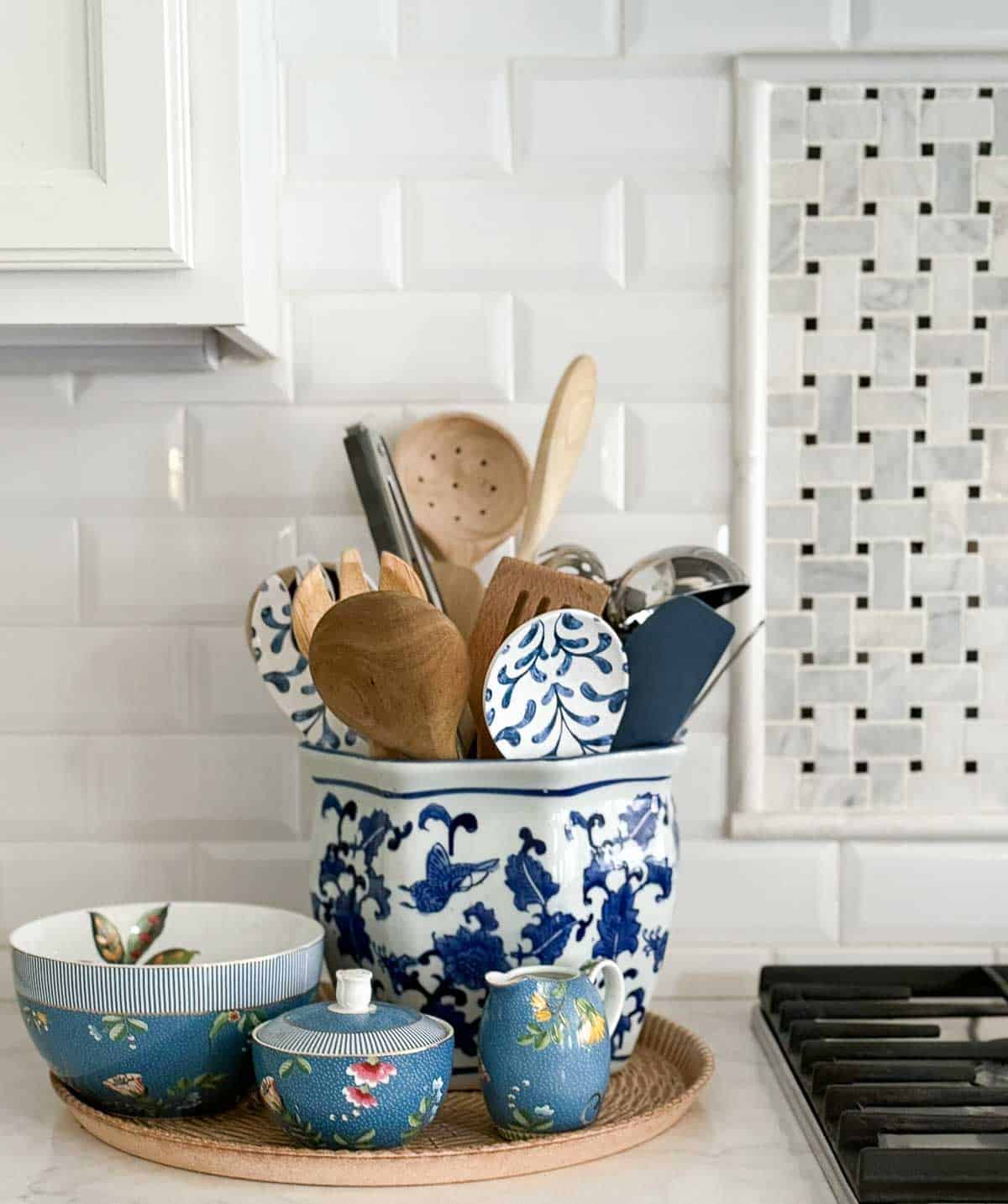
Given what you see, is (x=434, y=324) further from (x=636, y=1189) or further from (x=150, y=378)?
(x=636, y=1189)

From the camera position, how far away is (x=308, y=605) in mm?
904

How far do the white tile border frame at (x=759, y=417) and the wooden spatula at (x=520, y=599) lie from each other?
301 mm

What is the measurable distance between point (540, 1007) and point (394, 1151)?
0.12 m

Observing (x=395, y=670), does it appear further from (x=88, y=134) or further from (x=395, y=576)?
(x=88, y=134)

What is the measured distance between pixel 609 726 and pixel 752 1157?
27 cm

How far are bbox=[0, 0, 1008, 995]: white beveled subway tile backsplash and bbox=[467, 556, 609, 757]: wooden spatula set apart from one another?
0.88ft

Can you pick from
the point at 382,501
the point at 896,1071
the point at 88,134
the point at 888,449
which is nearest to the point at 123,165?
A: the point at 88,134

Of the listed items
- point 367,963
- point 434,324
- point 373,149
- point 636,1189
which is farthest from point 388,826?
point 373,149

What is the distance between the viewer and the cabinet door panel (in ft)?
2.75

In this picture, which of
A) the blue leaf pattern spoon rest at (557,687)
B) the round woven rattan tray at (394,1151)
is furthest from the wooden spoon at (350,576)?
the round woven rattan tray at (394,1151)

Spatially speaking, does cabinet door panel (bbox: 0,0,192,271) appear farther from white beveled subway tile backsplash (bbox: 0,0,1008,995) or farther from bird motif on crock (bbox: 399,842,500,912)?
bird motif on crock (bbox: 399,842,500,912)

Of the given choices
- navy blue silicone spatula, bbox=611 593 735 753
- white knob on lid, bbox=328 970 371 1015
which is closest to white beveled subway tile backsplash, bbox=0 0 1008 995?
navy blue silicone spatula, bbox=611 593 735 753

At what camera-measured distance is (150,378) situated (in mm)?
1140

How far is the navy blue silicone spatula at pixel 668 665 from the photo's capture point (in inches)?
34.6
